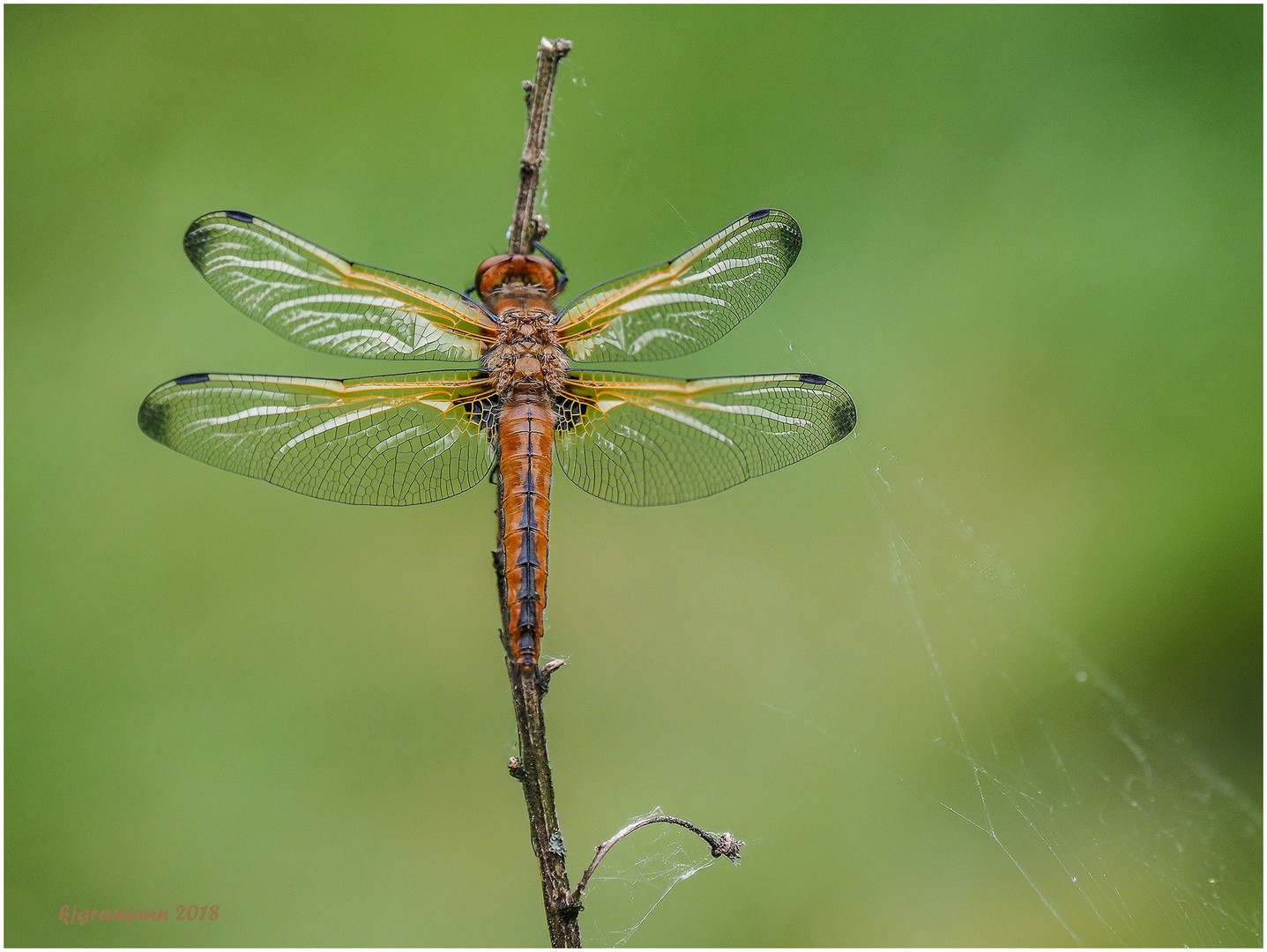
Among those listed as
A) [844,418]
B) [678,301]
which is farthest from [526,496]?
[844,418]

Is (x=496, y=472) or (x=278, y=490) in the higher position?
(x=278, y=490)

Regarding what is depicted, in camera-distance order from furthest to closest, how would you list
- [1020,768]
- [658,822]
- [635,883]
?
[1020,768], [635,883], [658,822]

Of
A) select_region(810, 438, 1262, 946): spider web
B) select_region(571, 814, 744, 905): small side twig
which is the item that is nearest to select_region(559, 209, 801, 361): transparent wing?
select_region(810, 438, 1262, 946): spider web

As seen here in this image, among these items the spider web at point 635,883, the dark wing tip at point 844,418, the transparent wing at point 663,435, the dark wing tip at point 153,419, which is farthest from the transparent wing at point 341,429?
the spider web at point 635,883

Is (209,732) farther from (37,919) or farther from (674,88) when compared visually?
(674,88)

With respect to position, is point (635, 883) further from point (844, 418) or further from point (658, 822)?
point (844, 418)

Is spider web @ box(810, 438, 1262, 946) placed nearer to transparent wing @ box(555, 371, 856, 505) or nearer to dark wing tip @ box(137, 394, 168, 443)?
transparent wing @ box(555, 371, 856, 505)

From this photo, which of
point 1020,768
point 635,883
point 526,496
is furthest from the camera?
point 1020,768

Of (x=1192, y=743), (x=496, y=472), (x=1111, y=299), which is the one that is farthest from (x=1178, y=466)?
(x=496, y=472)
